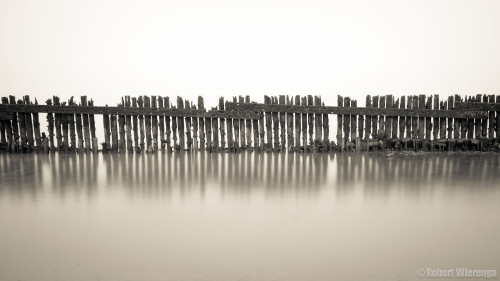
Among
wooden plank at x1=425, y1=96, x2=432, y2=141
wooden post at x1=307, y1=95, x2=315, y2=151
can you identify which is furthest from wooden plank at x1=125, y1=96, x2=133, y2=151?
wooden plank at x1=425, y1=96, x2=432, y2=141

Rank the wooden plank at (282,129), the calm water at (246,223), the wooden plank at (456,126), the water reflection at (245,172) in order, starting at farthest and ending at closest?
the wooden plank at (456,126), the wooden plank at (282,129), the water reflection at (245,172), the calm water at (246,223)

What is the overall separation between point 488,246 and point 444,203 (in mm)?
1401

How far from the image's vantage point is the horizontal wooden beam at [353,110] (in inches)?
390

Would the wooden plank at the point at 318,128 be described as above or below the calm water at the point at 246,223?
above

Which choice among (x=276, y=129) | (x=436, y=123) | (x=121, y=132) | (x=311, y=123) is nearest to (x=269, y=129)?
(x=276, y=129)

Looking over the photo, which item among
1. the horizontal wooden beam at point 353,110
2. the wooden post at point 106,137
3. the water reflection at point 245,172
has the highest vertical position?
the horizontal wooden beam at point 353,110

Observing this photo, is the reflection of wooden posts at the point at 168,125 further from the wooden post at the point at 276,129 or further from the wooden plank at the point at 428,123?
the wooden plank at the point at 428,123

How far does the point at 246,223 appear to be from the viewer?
4148 millimetres

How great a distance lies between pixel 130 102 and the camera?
1002cm

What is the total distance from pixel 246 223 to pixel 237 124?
237 inches

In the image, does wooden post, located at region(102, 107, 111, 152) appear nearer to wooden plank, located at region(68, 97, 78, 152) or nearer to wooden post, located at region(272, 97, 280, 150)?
wooden plank, located at region(68, 97, 78, 152)

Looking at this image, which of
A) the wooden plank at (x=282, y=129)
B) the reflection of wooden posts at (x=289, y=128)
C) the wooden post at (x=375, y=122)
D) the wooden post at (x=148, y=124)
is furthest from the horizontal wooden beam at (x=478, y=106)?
the wooden post at (x=148, y=124)

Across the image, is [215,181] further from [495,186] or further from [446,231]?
[495,186]

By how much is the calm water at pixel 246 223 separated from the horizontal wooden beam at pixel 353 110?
275cm
